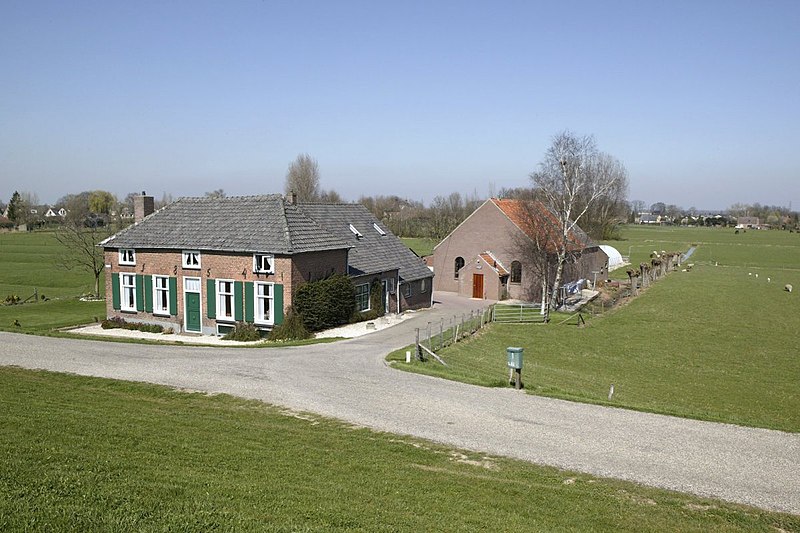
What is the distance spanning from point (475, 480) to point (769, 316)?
32.9 m

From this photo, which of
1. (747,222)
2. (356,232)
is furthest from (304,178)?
(747,222)

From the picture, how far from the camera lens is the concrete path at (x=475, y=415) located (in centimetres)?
1211

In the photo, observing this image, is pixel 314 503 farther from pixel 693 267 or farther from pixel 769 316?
pixel 693 267

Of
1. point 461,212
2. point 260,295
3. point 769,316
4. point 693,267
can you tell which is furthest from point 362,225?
point 461,212

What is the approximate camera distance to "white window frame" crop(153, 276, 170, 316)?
30.6 m

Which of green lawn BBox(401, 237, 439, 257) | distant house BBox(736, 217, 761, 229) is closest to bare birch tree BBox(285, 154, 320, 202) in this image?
green lawn BBox(401, 237, 439, 257)

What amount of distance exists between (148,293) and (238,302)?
5.53 meters

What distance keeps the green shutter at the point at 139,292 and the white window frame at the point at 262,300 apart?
681cm

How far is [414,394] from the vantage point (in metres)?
17.5

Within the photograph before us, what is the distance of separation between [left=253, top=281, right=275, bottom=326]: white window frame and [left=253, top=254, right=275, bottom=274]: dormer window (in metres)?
0.53

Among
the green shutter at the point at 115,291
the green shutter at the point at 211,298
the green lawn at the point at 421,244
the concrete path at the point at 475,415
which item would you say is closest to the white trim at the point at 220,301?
the green shutter at the point at 211,298

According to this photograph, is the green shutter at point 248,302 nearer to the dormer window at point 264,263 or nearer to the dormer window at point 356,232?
the dormer window at point 264,263

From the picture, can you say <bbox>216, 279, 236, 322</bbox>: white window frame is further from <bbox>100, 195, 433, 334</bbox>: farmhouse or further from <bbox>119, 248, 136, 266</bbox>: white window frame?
<bbox>119, 248, 136, 266</bbox>: white window frame

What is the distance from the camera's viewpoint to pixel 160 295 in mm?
30734
